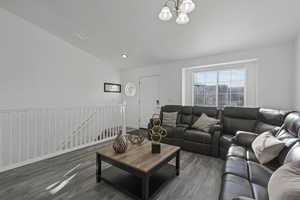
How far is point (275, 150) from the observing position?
165cm

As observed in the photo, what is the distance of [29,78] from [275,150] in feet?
16.1

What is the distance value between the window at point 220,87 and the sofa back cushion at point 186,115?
706 mm

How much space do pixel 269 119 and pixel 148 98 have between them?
3487mm

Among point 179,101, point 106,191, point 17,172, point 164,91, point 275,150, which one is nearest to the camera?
point 275,150

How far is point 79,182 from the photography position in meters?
1.99

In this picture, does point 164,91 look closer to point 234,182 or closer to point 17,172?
point 234,182

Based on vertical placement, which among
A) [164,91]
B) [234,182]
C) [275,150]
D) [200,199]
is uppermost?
[164,91]

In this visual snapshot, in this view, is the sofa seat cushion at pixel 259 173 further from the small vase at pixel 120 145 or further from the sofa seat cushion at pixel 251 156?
the small vase at pixel 120 145

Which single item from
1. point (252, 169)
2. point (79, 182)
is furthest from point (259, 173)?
point (79, 182)

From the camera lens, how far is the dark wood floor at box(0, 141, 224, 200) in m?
1.73

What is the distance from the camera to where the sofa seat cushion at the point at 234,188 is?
114cm

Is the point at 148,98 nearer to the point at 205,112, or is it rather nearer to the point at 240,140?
the point at 205,112

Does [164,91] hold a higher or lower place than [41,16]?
lower

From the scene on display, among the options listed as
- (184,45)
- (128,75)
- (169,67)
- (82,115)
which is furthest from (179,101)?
(82,115)
